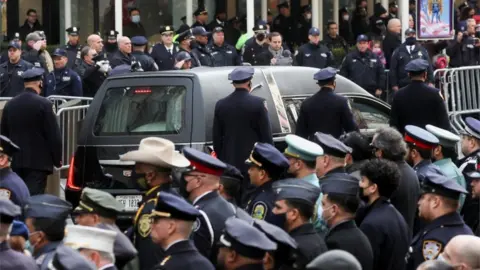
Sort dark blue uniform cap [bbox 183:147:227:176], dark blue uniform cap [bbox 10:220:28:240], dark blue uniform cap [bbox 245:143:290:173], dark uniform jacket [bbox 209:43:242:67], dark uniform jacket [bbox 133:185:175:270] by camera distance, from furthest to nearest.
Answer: dark uniform jacket [bbox 209:43:242:67]
dark blue uniform cap [bbox 245:143:290:173]
dark blue uniform cap [bbox 183:147:227:176]
dark uniform jacket [bbox 133:185:175:270]
dark blue uniform cap [bbox 10:220:28:240]

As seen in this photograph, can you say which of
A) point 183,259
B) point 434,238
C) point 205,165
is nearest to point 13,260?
point 183,259

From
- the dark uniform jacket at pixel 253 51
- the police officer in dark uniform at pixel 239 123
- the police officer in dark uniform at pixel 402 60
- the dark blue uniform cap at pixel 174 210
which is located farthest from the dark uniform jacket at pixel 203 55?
the dark blue uniform cap at pixel 174 210

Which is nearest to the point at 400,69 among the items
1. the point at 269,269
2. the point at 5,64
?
the point at 5,64

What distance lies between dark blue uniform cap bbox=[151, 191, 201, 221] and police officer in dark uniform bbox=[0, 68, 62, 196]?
248 inches

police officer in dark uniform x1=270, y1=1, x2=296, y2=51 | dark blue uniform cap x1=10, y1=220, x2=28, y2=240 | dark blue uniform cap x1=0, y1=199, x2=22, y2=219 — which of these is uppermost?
police officer in dark uniform x1=270, y1=1, x2=296, y2=51

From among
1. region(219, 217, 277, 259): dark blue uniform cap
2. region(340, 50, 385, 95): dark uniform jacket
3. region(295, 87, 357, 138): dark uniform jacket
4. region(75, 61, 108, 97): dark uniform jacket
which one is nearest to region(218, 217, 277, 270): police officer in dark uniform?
region(219, 217, 277, 259): dark blue uniform cap

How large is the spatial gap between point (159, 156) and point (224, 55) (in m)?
12.0

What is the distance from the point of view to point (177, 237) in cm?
728

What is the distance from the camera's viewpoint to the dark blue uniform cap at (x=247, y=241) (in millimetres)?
6785

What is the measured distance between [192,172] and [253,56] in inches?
512

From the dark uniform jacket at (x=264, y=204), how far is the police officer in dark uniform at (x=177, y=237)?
155 cm

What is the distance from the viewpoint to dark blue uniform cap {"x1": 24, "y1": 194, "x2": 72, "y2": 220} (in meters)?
7.93

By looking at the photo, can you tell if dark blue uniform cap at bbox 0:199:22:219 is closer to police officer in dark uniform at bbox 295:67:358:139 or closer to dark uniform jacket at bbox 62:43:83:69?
police officer in dark uniform at bbox 295:67:358:139

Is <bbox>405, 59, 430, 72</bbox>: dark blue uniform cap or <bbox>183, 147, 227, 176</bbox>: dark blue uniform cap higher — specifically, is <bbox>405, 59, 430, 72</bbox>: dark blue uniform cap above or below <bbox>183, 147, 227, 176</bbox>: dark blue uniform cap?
above
